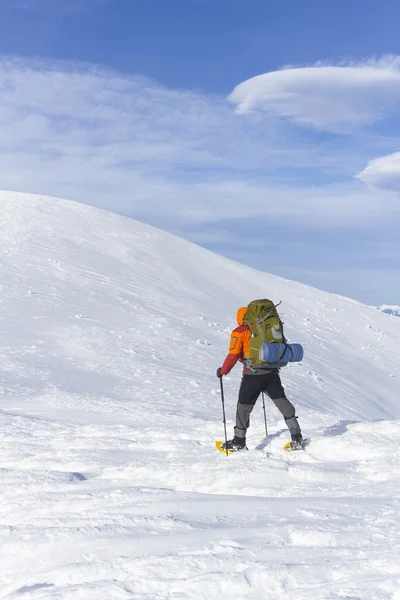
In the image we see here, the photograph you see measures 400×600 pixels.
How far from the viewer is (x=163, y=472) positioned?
692cm

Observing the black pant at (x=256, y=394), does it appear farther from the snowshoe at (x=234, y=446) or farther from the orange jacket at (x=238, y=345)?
the orange jacket at (x=238, y=345)

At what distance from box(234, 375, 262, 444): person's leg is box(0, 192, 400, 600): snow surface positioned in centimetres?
46

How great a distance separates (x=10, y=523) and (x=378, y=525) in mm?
3175

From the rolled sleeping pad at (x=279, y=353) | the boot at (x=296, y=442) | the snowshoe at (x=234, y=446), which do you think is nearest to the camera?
the rolled sleeping pad at (x=279, y=353)

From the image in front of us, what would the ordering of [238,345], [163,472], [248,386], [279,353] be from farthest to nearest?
[248,386], [238,345], [279,353], [163,472]

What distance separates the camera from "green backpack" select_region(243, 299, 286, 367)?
7.88 m

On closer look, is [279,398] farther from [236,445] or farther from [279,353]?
[236,445]

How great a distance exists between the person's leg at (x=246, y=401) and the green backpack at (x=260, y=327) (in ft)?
0.93

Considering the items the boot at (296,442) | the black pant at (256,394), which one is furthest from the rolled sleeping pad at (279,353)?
the boot at (296,442)

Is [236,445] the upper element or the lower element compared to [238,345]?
A: lower

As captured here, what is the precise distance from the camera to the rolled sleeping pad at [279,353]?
7.69 metres

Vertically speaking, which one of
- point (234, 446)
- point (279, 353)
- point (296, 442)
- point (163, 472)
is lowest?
point (163, 472)

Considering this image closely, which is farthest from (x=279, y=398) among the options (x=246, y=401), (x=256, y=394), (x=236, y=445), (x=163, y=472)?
(x=163, y=472)

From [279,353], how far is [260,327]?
16.5 inches
